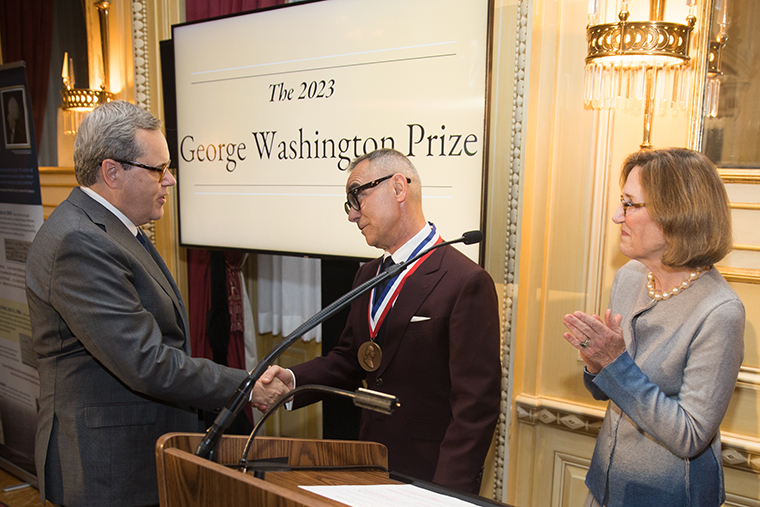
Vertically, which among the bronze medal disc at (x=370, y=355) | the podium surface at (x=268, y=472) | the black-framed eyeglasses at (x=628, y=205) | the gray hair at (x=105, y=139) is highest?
the gray hair at (x=105, y=139)

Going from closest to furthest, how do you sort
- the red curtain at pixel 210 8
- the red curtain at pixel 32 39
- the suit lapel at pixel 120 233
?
the suit lapel at pixel 120 233
the red curtain at pixel 210 8
the red curtain at pixel 32 39

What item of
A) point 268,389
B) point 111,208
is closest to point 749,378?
point 268,389

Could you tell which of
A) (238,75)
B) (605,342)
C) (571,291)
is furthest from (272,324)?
(605,342)

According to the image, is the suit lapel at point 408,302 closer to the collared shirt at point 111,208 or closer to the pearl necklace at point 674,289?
the pearl necklace at point 674,289

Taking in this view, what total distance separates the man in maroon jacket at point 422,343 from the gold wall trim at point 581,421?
80 centimetres

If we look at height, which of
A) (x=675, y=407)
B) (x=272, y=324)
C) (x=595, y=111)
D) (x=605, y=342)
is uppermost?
(x=595, y=111)

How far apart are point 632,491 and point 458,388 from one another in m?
0.51

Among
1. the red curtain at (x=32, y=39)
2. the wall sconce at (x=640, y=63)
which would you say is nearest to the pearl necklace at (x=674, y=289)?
the wall sconce at (x=640, y=63)

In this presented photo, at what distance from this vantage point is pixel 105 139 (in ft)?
5.67

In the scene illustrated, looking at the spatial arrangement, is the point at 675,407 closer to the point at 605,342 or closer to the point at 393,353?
the point at 605,342

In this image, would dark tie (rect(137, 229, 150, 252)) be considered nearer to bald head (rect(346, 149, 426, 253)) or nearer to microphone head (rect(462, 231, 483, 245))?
bald head (rect(346, 149, 426, 253))

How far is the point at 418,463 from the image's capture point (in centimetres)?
167

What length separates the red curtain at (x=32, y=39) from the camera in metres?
4.21

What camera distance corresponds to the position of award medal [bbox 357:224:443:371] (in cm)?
176
